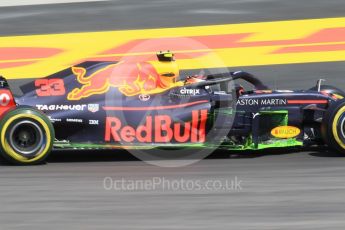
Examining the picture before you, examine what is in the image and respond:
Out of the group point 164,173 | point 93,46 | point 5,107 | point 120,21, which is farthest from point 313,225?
point 120,21

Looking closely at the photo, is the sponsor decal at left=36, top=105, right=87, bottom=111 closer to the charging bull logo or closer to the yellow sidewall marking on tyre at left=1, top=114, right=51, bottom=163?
the charging bull logo

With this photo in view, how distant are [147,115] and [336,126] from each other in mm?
2031

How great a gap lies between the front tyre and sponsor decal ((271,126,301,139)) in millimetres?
2470

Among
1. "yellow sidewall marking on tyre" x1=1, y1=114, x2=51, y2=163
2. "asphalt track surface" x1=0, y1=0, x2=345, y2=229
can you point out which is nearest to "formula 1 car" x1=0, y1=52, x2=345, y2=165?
"yellow sidewall marking on tyre" x1=1, y1=114, x2=51, y2=163

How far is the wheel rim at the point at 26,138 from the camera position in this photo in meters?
7.62

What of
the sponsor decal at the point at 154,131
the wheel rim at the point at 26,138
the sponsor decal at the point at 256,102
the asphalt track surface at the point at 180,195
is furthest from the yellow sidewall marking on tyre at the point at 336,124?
the wheel rim at the point at 26,138

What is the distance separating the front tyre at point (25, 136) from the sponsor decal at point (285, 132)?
97.2 inches

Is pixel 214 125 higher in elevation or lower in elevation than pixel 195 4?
lower

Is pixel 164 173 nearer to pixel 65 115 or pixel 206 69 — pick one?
pixel 65 115

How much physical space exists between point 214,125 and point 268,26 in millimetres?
6345

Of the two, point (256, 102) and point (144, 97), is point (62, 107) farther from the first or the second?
point (256, 102)

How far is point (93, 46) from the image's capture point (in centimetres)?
1348

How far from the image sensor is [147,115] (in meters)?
7.89

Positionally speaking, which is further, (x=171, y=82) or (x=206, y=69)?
(x=206, y=69)
